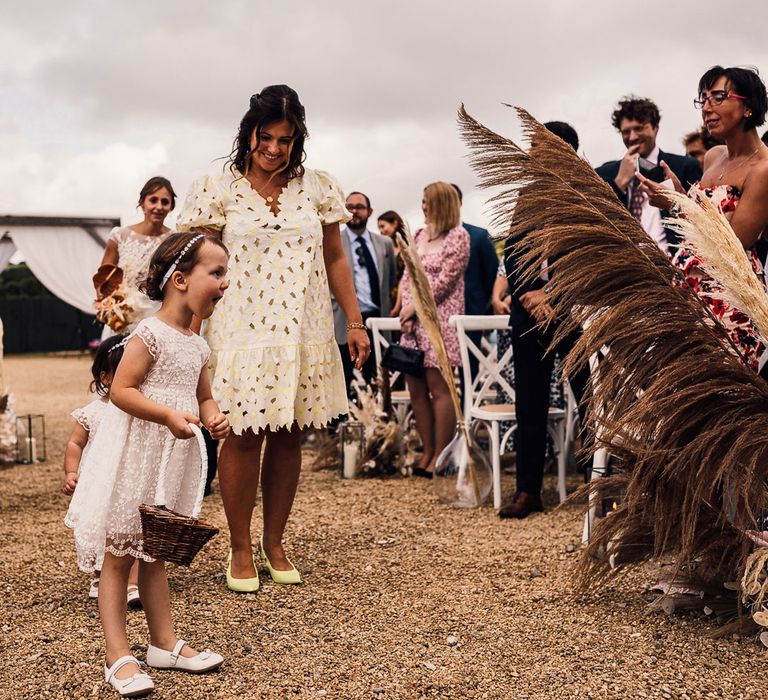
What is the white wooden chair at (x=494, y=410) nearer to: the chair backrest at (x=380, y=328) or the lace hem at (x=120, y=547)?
the chair backrest at (x=380, y=328)

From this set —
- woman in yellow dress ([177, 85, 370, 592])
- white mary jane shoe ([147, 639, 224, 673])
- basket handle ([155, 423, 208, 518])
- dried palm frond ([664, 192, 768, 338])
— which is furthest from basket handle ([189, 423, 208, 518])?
dried palm frond ([664, 192, 768, 338])

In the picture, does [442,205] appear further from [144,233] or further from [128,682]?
[128,682]

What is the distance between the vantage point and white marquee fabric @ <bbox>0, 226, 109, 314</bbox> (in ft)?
43.5

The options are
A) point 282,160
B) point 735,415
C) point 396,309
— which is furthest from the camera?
point 396,309

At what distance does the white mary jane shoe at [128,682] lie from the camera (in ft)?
9.00

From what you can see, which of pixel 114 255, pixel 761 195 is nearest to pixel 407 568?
pixel 761 195

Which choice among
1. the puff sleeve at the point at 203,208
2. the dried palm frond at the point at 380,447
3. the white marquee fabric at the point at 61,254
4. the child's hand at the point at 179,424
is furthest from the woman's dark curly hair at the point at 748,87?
the white marquee fabric at the point at 61,254

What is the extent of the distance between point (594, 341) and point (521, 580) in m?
1.29

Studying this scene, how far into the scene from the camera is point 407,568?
4285mm

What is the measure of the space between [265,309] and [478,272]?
3444 mm

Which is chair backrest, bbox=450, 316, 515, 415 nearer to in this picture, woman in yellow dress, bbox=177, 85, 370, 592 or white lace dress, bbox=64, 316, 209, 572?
woman in yellow dress, bbox=177, 85, 370, 592

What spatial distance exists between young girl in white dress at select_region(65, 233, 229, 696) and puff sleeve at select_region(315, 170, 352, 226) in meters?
1.13

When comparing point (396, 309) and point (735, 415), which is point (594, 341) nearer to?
point (735, 415)

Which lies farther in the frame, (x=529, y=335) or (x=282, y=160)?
(x=529, y=335)
